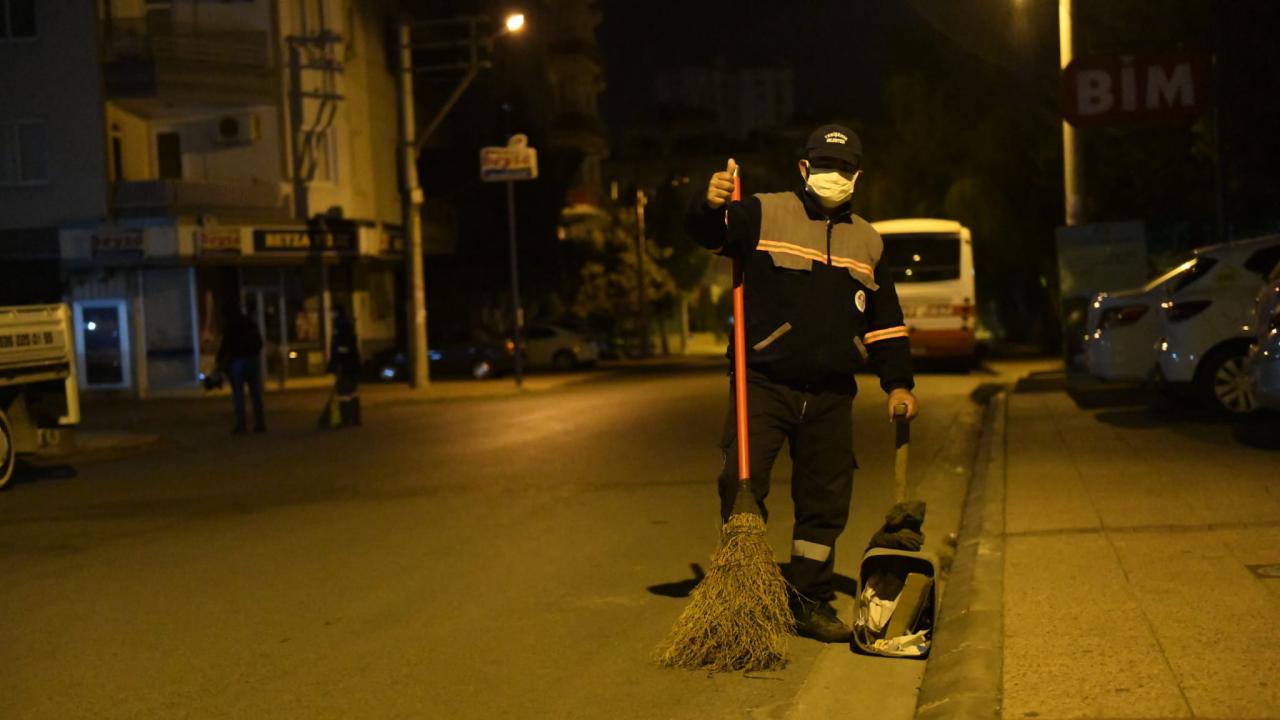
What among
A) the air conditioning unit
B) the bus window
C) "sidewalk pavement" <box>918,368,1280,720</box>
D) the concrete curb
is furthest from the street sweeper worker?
the air conditioning unit

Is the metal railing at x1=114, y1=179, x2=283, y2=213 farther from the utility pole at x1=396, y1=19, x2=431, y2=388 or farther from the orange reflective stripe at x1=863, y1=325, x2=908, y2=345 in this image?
the orange reflective stripe at x1=863, y1=325, x2=908, y2=345

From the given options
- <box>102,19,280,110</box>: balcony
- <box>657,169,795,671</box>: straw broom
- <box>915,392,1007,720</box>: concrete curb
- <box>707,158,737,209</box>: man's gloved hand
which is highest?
<box>102,19,280,110</box>: balcony

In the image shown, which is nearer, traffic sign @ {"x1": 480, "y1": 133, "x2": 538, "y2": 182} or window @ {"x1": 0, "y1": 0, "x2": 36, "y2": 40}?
traffic sign @ {"x1": 480, "y1": 133, "x2": 538, "y2": 182}

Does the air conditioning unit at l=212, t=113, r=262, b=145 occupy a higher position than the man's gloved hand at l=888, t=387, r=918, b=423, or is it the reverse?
the air conditioning unit at l=212, t=113, r=262, b=145

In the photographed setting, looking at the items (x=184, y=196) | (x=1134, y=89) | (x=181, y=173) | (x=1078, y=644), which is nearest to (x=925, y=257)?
(x=1134, y=89)

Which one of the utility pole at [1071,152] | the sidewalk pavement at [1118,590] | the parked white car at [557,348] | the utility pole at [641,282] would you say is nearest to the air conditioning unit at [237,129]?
the parked white car at [557,348]

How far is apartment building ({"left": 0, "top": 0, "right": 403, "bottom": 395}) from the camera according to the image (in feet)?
105

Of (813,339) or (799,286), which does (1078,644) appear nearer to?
(813,339)

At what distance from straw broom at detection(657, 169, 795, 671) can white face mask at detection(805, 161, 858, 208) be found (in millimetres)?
441

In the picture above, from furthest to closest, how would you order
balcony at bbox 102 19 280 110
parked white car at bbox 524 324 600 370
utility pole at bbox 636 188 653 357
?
utility pole at bbox 636 188 653 357 → parked white car at bbox 524 324 600 370 → balcony at bbox 102 19 280 110

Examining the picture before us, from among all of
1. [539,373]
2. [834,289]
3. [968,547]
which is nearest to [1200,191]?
[539,373]

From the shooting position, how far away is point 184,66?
32344 mm

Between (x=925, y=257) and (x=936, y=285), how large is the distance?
27.6 inches

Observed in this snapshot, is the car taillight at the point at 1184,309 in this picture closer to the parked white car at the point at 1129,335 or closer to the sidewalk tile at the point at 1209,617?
the parked white car at the point at 1129,335
